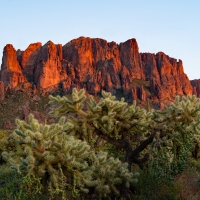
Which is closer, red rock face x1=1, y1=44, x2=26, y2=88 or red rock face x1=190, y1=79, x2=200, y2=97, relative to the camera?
red rock face x1=1, y1=44, x2=26, y2=88

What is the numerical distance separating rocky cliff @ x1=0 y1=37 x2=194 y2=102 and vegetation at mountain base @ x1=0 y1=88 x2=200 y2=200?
4801 inches

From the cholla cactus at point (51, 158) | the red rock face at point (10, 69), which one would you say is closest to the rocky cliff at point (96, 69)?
the red rock face at point (10, 69)

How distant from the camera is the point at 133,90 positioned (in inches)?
5217

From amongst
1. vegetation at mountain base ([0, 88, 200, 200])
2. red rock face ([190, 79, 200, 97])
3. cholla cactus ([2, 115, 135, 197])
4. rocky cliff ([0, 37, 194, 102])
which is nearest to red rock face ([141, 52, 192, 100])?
rocky cliff ([0, 37, 194, 102])

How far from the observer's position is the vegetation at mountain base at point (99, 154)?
5574 mm

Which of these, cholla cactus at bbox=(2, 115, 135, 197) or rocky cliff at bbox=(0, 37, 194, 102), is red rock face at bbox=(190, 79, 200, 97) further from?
cholla cactus at bbox=(2, 115, 135, 197)

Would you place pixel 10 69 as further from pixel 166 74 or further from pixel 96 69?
pixel 166 74

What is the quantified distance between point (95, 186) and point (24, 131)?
6.93 feet

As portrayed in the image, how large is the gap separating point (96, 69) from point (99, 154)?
15233cm

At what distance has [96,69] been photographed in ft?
519

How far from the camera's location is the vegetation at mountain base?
18.3 ft

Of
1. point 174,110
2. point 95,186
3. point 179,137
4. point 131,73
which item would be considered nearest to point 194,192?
point 179,137

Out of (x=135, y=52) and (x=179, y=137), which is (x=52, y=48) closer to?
(x=135, y=52)

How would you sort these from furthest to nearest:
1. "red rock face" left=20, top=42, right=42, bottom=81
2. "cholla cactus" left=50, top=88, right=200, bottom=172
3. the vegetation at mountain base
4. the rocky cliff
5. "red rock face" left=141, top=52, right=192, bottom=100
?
"red rock face" left=141, top=52, right=192, bottom=100 → "red rock face" left=20, top=42, right=42, bottom=81 → the rocky cliff → "cholla cactus" left=50, top=88, right=200, bottom=172 → the vegetation at mountain base
